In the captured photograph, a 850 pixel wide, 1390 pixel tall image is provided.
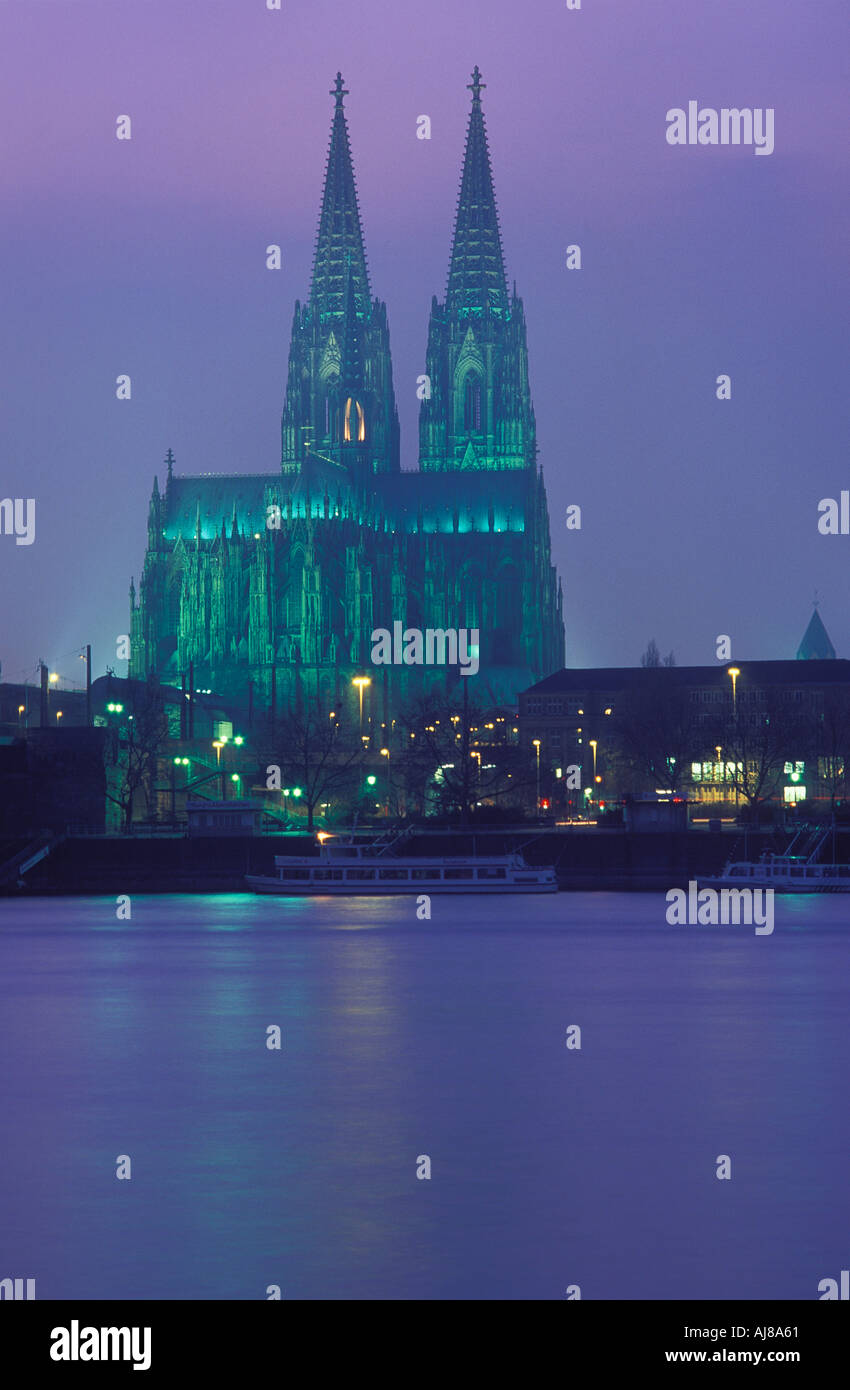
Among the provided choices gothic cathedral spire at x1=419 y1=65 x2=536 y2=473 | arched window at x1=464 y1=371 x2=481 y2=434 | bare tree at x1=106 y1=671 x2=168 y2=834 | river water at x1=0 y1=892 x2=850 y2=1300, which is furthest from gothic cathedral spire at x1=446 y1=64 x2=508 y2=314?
river water at x1=0 y1=892 x2=850 y2=1300

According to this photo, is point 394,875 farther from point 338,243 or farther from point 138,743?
point 338,243

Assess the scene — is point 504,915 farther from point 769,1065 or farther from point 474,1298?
point 474,1298

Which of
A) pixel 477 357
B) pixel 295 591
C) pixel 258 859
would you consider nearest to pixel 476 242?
pixel 477 357

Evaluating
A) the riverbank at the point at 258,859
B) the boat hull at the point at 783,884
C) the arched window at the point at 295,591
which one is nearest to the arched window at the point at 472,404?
the arched window at the point at 295,591

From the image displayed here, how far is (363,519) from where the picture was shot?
149 meters

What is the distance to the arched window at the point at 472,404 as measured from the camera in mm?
159750

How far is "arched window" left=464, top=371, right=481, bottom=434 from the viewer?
160 metres

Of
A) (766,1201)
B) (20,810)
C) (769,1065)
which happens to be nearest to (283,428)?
(20,810)

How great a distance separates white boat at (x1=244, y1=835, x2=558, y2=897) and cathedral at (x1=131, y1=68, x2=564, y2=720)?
135ft

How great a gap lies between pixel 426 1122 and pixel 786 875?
178ft

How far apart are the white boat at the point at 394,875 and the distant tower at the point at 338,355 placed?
253 feet

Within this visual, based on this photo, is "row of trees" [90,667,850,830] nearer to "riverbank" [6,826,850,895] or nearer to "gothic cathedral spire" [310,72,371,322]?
"riverbank" [6,826,850,895]

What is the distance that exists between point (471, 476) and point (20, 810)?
7433 cm
